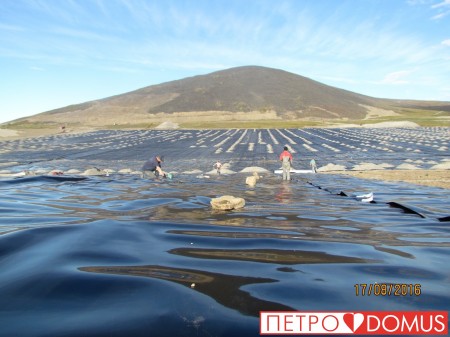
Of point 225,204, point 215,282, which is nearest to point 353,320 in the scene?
point 215,282

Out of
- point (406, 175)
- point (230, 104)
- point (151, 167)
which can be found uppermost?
point (230, 104)

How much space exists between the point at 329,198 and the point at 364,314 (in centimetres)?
634

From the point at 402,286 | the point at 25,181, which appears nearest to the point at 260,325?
the point at 402,286

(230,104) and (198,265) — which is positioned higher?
(230,104)

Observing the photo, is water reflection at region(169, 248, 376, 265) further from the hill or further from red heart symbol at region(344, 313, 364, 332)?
the hill

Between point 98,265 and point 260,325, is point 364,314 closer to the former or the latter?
point 260,325

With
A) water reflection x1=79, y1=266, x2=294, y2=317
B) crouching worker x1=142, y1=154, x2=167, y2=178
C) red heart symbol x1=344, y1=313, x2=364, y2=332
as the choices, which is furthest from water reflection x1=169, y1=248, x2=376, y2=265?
crouching worker x1=142, y1=154, x2=167, y2=178

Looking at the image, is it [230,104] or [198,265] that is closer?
[198,265]

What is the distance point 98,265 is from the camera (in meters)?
3.07

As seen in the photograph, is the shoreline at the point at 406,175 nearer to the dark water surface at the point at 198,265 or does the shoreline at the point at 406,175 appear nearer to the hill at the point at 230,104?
the dark water surface at the point at 198,265

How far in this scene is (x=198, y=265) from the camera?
10.4 ft

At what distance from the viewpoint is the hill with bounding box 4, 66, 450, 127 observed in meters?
104

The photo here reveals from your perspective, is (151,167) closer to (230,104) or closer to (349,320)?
(349,320)

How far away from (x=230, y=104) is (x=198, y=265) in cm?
11682
